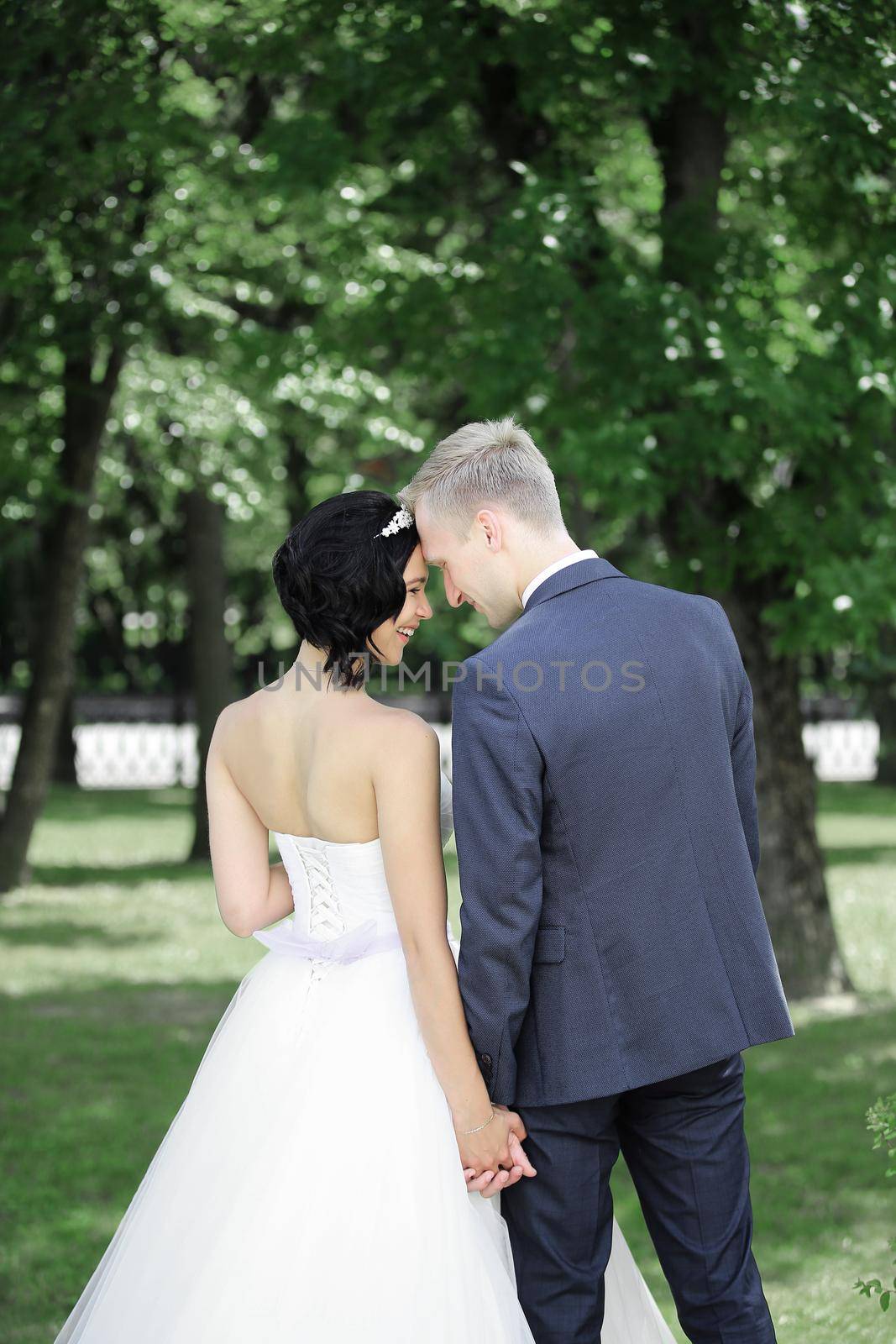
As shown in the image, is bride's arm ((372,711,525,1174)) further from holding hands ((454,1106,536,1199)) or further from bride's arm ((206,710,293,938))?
bride's arm ((206,710,293,938))

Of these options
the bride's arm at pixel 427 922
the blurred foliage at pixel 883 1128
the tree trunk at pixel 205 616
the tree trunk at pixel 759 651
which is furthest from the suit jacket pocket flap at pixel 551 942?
the tree trunk at pixel 205 616

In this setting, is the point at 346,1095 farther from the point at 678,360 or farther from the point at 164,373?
the point at 164,373

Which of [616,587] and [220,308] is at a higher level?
[616,587]

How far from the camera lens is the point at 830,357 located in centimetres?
761

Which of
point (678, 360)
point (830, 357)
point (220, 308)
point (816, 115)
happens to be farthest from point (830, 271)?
point (220, 308)

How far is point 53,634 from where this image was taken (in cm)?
1368

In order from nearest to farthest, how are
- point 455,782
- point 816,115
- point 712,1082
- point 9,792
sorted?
point 455,782, point 712,1082, point 816,115, point 9,792

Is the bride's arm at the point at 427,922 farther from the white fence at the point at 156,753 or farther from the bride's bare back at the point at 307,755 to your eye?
the white fence at the point at 156,753

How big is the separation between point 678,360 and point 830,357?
81cm

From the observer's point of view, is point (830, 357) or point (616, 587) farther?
point (830, 357)

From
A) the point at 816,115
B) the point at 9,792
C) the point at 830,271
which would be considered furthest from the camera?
the point at 9,792

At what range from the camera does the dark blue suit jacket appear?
9.48ft

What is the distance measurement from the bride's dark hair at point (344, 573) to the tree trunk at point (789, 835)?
19.9 feet

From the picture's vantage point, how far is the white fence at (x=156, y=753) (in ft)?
87.6
